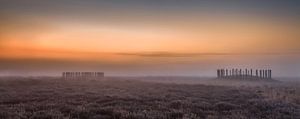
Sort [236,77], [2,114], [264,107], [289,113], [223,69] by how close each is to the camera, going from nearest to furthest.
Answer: [2,114], [289,113], [264,107], [236,77], [223,69]

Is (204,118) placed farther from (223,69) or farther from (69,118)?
(223,69)

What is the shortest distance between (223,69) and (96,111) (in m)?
121

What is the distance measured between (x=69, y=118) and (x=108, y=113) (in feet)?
10.6

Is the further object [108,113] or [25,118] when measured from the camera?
[108,113]

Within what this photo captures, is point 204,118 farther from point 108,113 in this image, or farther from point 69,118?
point 69,118

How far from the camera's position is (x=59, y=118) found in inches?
721

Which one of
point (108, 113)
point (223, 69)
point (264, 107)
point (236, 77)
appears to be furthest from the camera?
A: point (223, 69)

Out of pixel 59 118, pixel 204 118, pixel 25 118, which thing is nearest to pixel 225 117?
pixel 204 118

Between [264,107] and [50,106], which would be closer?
[50,106]

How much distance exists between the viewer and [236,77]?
127062 mm

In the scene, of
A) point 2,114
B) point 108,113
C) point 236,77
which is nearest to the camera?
point 2,114

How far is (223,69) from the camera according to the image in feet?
456

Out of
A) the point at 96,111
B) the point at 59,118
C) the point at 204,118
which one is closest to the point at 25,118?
the point at 59,118

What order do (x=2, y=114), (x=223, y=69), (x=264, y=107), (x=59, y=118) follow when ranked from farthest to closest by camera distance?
(x=223, y=69) < (x=264, y=107) < (x=2, y=114) < (x=59, y=118)
